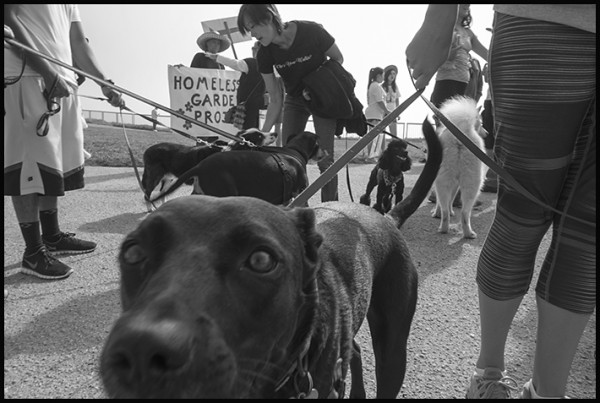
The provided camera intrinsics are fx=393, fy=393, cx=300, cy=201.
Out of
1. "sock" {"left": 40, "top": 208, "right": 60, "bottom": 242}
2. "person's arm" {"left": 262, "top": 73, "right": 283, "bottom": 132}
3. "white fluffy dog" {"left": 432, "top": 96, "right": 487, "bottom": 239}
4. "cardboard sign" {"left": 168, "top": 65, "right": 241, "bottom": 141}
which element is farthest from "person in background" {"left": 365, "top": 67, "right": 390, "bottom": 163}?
"sock" {"left": 40, "top": 208, "right": 60, "bottom": 242}

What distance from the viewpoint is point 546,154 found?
5.30ft

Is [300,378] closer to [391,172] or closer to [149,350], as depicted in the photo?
[149,350]

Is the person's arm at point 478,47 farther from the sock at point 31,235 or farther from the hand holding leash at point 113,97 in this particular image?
the sock at point 31,235

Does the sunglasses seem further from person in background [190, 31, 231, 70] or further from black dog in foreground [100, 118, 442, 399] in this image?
person in background [190, 31, 231, 70]

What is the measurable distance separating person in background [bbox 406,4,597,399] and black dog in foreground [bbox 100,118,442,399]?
640 millimetres

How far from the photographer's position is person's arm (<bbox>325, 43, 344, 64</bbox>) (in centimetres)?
446

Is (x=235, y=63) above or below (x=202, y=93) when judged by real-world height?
above

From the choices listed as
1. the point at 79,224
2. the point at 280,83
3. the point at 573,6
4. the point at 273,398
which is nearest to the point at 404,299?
the point at 273,398

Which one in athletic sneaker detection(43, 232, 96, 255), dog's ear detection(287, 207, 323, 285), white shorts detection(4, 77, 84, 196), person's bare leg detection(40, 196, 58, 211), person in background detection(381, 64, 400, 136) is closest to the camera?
dog's ear detection(287, 207, 323, 285)

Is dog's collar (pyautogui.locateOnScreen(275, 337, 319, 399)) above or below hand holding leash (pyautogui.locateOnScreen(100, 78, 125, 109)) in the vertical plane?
below

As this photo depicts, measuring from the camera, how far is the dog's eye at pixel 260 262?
1.16 meters

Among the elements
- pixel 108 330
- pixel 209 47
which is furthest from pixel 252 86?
pixel 108 330

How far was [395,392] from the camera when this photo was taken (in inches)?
75.0

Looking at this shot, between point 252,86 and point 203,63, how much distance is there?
6.30 feet
